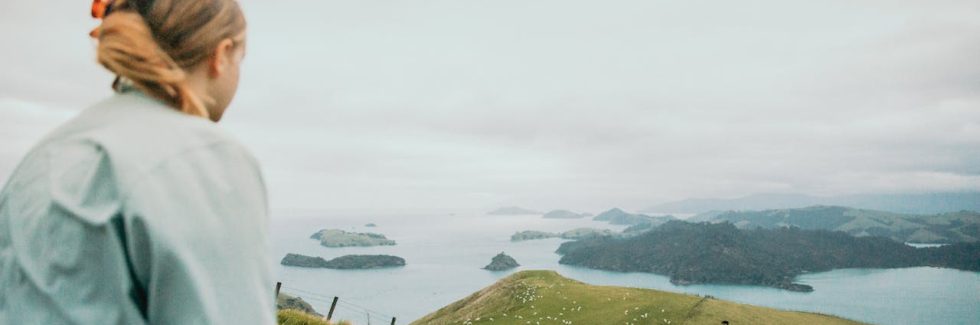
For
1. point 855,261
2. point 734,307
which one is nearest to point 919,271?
point 855,261

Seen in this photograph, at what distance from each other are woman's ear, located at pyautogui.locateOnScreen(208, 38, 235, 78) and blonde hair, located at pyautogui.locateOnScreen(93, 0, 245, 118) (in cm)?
1

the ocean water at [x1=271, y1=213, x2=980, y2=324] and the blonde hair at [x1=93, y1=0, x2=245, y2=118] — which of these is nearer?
the blonde hair at [x1=93, y1=0, x2=245, y2=118]

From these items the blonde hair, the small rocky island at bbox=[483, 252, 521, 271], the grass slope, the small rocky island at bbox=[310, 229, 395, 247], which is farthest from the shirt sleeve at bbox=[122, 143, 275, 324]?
the small rocky island at bbox=[310, 229, 395, 247]

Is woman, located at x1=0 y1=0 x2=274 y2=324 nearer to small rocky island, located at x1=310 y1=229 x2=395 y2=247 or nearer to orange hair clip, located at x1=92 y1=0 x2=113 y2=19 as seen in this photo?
orange hair clip, located at x1=92 y1=0 x2=113 y2=19

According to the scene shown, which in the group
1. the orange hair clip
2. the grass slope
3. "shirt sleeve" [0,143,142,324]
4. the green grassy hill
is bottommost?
the green grassy hill

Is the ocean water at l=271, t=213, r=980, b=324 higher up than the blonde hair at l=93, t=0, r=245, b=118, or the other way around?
the blonde hair at l=93, t=0, r=245, b=118

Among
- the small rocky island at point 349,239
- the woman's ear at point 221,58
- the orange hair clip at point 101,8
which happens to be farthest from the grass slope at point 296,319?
A: the small rocky island at point 349,239

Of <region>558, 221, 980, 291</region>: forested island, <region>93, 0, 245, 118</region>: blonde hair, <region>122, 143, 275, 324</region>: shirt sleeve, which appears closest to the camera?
<region>122, 143, 275, 324</region>: shirt sleeve

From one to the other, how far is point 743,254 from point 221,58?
588 feet

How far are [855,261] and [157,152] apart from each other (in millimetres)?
204298

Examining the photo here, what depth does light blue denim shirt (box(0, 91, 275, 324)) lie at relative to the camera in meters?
0.81

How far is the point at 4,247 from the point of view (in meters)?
0.90

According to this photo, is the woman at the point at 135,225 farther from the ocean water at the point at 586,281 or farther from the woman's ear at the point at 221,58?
the ocean water at the point at 586,281

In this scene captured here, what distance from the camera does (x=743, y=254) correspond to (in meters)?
160
